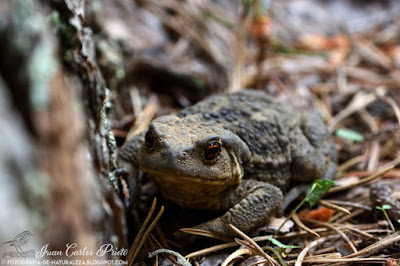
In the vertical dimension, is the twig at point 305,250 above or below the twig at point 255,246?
below

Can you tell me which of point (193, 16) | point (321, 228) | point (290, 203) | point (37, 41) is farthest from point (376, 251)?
point (193, 16)

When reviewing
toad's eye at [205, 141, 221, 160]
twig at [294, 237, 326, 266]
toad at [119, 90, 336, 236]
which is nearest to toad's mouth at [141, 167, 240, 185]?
toad at [119, 90, 336, 236]

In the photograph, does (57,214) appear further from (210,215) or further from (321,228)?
(321,228)

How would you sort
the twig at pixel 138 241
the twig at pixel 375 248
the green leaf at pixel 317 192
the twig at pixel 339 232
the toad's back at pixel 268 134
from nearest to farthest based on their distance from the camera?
1. the twig at pixel 138 241
2. the twig at pixel 375 248
3. the twig at pixel 339 232
4. the green leaf at pixel 317 192
5. the toad's back at pixel 268 134

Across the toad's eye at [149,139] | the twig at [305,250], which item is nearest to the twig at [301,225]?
the twig at [305,250]

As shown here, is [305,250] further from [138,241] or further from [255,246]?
[138,241]

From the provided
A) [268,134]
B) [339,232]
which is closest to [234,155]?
[268,134]

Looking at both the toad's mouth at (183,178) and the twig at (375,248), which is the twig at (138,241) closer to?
the toad's mouth at (183,178)

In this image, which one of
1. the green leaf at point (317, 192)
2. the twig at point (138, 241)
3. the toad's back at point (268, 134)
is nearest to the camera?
the twig at point (138, 241)
